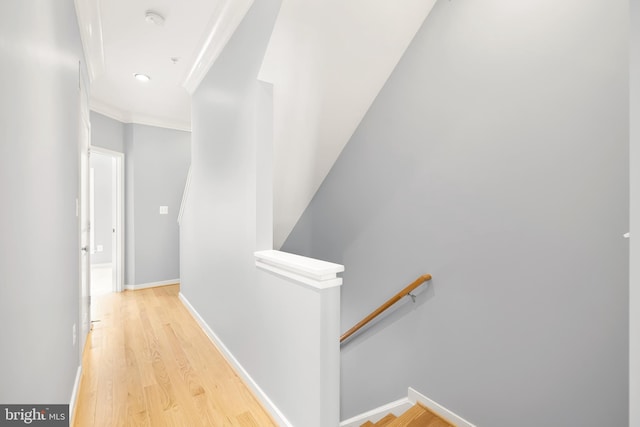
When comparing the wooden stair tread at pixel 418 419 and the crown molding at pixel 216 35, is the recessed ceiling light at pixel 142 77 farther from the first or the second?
the wooden stair tread at pixel 418 419

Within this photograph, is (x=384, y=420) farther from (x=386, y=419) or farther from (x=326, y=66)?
(x=326, y=66)

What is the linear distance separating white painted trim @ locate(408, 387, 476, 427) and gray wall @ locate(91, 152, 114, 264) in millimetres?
6325

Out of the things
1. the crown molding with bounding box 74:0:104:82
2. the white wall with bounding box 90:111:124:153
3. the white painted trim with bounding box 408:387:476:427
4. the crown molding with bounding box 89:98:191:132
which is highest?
the crown molding with bounding box 74:0:104:82

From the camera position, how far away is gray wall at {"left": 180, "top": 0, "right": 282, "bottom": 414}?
193 centimetres

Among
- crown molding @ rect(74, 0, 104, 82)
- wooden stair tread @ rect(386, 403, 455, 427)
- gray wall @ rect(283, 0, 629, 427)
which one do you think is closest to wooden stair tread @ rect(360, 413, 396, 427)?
gray wall @ rect(283, 0, 629, 427)

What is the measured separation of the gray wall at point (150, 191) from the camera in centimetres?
433

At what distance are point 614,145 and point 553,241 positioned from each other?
49 cm

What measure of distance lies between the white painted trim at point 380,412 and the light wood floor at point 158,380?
1.01 meters

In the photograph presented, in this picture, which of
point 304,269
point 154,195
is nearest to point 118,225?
point 154,195

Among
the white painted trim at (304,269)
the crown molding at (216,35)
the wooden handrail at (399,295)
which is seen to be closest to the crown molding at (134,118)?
the crown molding at (216,35)

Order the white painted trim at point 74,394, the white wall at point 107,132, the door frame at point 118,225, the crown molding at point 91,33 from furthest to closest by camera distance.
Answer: the door frame at point 118,225 < the white wall at point 107,132 < the crown molding at point 91,33 < the white painted trim at point 74,394

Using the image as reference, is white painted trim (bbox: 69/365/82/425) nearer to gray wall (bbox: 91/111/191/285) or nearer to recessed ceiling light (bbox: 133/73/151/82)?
gray wall (bbox: 91/111/191/285)

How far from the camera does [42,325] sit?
1158 mm

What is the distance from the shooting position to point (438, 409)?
→ 6.61 feet
